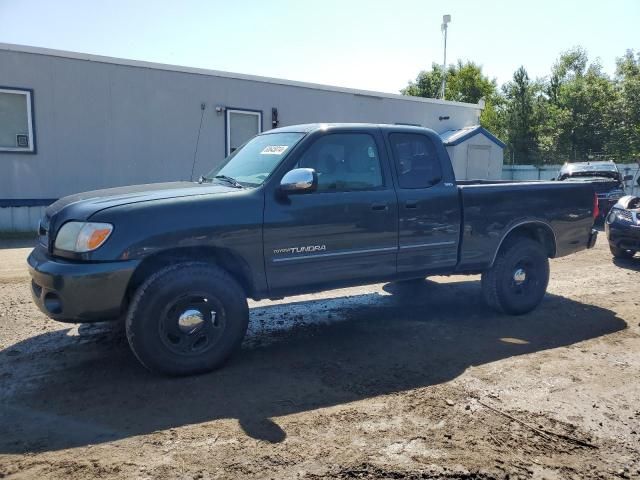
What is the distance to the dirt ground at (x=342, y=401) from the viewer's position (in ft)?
9.35

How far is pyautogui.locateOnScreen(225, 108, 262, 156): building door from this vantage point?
13680 mm

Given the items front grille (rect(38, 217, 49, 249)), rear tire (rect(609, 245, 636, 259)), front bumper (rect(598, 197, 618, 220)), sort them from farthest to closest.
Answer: front bumper (rect(598, 197, 618, 220)), rear tire (rect(609, 245, 636, 259)), front grille (rect(38, 217, 49, 249))

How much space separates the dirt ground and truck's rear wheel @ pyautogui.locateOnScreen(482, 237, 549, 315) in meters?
0.18

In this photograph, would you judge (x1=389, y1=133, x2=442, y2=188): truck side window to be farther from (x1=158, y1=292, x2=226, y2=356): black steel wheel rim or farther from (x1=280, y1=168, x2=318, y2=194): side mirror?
(x1=158, y1=292, x2=226, y2=356): black steel wheel rim

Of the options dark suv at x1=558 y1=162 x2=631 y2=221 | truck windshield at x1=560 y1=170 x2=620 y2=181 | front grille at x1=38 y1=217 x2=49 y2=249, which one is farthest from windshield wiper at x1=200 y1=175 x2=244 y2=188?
truck windshield at x1=560 y1=170 x2=620 y2=181

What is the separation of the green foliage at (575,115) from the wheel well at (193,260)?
102 feet

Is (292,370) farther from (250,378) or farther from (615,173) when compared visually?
(615,173)

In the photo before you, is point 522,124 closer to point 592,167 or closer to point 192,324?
point 592,167

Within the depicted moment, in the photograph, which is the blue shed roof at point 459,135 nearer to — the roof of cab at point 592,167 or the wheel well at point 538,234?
the roof of cab at point 592,167

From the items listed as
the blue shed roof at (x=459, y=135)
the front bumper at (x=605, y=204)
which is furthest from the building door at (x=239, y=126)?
the front bumper at (x=605, y=204)

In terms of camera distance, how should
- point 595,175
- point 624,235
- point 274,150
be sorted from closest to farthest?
1. point 274,150
2. point 624,235
3. point 595,175

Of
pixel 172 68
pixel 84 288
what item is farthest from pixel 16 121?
pixel 84 288

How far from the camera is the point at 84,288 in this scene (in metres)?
3.62

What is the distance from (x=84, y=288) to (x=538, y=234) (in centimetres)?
485
